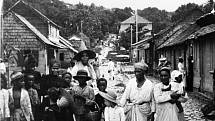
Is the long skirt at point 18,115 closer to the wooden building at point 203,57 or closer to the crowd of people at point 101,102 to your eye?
the crowd of people at point 101,102

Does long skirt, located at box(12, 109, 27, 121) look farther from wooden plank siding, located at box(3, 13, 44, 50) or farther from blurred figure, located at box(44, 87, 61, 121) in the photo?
wooden plank siding, located at box(3, 13, 44, 50)

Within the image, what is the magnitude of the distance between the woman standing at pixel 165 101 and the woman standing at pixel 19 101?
226 centimetres

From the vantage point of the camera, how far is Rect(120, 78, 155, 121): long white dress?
251 inches

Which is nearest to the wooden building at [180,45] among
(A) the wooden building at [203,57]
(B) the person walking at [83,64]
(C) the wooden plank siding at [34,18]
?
(A) the wooden building at [203,57]

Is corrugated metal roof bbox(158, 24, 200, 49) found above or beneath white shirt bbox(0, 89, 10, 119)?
above

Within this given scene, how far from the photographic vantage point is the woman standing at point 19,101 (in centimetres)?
644

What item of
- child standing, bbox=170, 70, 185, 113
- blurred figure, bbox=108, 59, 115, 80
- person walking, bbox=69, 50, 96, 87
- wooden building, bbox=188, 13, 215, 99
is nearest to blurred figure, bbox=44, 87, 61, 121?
person walking, bbox=69, 50, 96, 87

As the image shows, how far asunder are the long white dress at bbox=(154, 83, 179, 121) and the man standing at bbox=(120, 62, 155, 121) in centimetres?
11

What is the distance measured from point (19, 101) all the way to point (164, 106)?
2.52 metres

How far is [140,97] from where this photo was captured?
6.37m

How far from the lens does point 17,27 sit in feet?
84.8

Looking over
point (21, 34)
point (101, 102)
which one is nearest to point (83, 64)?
A: point (101, 102)

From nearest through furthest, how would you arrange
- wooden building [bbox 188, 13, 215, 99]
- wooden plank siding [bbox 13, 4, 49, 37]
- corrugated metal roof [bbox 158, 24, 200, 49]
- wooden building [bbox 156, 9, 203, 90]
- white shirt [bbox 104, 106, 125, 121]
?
white shirt [bbox 104, 106, 125, 121]
wooden building [bbox 188, 13, 215, 99]
wooden building [bbox 156, 9, 203, 90]
corrugated metal roof [bbox 158, 24, 200, 49]
wooden plank siding [bbox 13, 4, 49, 37]

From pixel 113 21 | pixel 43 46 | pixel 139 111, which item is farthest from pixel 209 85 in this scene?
pixel 43 46
